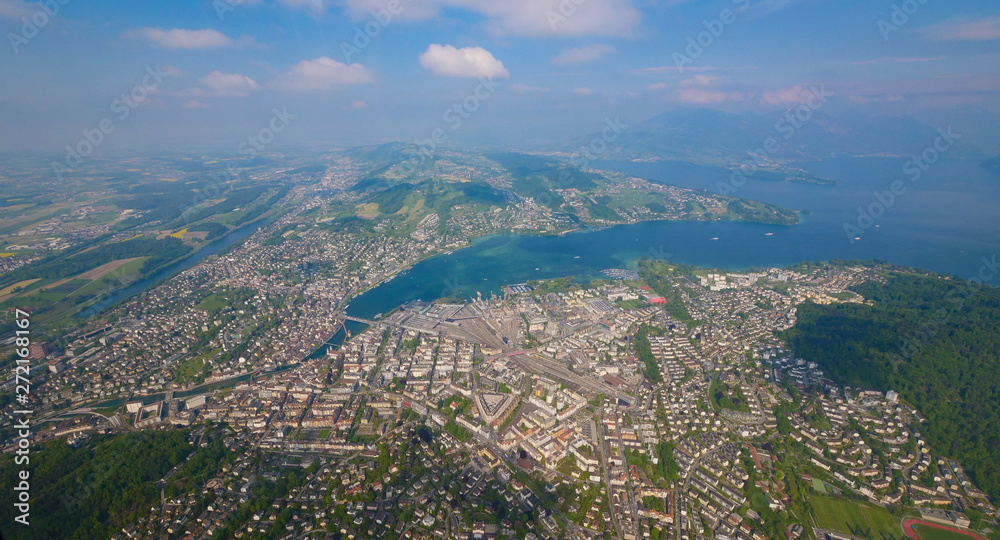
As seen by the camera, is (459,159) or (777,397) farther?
(459,159)

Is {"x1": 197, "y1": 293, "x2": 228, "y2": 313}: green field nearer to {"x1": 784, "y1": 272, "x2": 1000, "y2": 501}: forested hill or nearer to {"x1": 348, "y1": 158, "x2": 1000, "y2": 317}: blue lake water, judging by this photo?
{"x1": 348, "y1": 158, "x2": 1000, "y2": 317}: blue lake water

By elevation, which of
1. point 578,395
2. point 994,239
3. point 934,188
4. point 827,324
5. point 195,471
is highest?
point 934,188

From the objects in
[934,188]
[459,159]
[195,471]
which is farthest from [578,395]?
[459,159]

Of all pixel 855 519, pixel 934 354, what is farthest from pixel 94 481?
pixel 934 354

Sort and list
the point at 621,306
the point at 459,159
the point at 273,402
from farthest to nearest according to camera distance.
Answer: the point at 459,159
the point at 621,306
the point at 273,402

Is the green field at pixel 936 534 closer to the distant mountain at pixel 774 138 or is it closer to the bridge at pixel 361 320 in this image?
the bridge at pixel 361 320

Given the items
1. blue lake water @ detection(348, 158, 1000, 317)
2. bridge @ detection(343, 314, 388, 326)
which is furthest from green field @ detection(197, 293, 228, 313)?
bridge @ detection(343, 314, 388, 326)

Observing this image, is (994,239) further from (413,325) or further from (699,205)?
(413,325)
